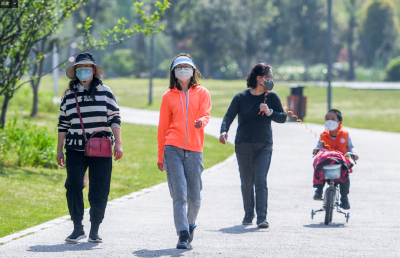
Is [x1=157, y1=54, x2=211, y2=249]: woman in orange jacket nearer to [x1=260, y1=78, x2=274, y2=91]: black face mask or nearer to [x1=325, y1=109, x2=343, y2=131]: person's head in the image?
[x1=260, y1=78, x2=274, y2=91]: black face mask

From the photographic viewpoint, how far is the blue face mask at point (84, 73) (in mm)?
6160

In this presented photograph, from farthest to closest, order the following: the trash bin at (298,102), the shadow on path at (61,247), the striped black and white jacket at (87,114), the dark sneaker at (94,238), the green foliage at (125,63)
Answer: the green foliage at (125,63), the trash bin at (298,102), the dark sneaker at (94,238), the striped black and white jacket at (87,114), the shadow on path at (61,247)

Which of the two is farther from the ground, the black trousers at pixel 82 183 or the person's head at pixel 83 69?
the person's head at pixel 83 69

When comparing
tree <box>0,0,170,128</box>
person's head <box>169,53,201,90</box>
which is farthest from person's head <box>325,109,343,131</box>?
tree <box>0,0,170,128</box>

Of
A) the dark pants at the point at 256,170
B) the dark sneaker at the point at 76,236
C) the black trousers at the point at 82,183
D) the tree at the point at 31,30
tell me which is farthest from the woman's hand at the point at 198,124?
the tree at the point at 31,30

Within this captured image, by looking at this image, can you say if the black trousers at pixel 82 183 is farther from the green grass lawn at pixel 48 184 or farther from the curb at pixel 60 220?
the green grass lawn at pixel 48 184

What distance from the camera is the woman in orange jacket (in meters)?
6.07

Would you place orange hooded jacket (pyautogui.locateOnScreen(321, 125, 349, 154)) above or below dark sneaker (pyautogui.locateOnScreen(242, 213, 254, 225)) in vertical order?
Result: above

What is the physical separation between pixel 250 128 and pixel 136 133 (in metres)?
12.6

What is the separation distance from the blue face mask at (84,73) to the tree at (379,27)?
212 ft

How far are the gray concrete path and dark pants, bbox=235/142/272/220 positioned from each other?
10.0 inches

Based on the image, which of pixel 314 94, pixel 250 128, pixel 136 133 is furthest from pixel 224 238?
pixel 314 94

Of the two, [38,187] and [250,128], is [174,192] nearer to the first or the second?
[250,128]

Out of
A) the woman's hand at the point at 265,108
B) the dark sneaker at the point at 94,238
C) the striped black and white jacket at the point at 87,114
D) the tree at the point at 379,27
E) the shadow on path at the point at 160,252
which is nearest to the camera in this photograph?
the shadow on path at the point at 160,252
